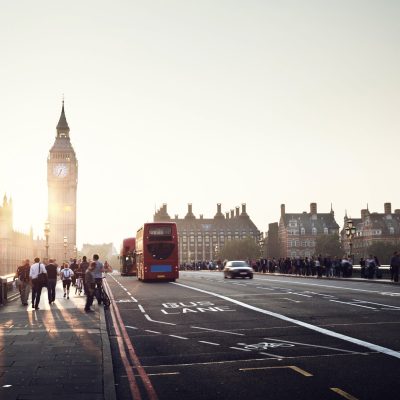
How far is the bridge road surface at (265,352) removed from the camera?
7.81 meters

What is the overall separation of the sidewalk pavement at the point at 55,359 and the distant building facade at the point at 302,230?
442 feet

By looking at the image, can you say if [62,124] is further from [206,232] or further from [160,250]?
[160,250]

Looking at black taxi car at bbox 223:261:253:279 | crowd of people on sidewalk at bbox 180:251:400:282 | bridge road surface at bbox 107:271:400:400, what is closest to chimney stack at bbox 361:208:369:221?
crowd of people on sidewalk at bbox 180:251:400:282

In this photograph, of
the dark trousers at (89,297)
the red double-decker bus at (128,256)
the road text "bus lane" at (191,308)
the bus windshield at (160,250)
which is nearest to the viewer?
the road text "bus lane" at (191,308)

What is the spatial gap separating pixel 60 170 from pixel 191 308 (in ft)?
479

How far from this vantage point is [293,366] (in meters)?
9.27

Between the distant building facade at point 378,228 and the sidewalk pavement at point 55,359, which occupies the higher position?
the distant building facade at point 378,228

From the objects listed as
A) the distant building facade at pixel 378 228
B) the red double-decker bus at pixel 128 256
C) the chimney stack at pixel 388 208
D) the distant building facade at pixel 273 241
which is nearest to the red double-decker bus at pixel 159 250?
the red double-decker bus at pixel 128 256

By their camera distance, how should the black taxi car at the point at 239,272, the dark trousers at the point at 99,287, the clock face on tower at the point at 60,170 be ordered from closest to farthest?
1. the dark trousers at the point at 99,287
2. the black taxi car at the point at 239,272
3. the clock face on tower at the point at 60,170

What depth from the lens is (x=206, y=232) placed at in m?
197

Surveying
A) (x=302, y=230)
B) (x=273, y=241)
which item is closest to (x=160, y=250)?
(x=302, y=230)

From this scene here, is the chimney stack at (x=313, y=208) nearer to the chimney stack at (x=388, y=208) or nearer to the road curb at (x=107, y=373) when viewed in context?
the chimney stack at (x=388, y=208)

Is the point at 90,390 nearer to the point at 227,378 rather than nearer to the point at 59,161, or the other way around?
the point at 227,378

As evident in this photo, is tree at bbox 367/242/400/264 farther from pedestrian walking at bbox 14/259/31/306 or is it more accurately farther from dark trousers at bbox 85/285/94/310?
dark trousers at bbox 85/285/94/310
